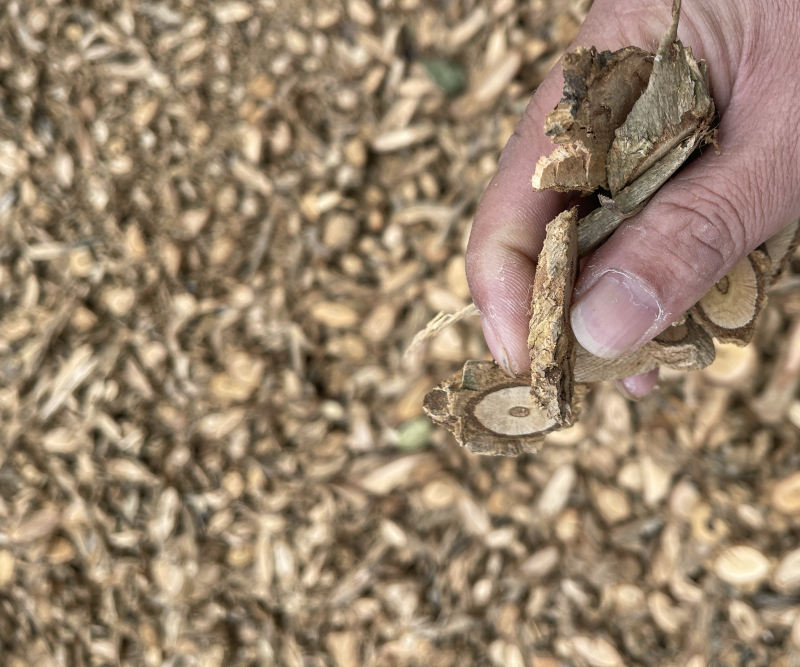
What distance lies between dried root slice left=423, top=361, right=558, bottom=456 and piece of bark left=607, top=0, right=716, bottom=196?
32 cm

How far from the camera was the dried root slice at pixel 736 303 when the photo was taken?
87 cm

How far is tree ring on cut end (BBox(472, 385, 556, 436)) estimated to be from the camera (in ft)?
2.85

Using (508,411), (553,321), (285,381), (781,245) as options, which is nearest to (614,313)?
(553,321)

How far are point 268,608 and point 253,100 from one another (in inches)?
51.1

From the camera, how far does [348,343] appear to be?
5.22ft

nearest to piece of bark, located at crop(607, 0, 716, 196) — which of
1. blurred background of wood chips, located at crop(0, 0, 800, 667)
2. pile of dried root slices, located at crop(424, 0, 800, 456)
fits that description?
pile of dried root slices, located at crop(424, 0, 800, 456)

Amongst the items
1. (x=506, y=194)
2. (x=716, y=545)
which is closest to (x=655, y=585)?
(x=716, y=545)

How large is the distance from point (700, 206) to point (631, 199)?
93mm

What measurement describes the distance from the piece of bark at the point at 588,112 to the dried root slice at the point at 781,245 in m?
0.39

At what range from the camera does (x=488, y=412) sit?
0.87m

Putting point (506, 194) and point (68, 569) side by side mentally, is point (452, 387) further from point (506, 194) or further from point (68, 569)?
point (68, 569)

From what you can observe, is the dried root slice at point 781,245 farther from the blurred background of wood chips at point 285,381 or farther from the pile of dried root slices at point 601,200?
the blurred background of wood chips at point 285,381

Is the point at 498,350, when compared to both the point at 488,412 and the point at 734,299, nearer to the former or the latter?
the point at 488,412

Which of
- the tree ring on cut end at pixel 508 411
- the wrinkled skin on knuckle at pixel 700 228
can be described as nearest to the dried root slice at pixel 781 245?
the wrinkled skin on knuckle at pixel 700 228
